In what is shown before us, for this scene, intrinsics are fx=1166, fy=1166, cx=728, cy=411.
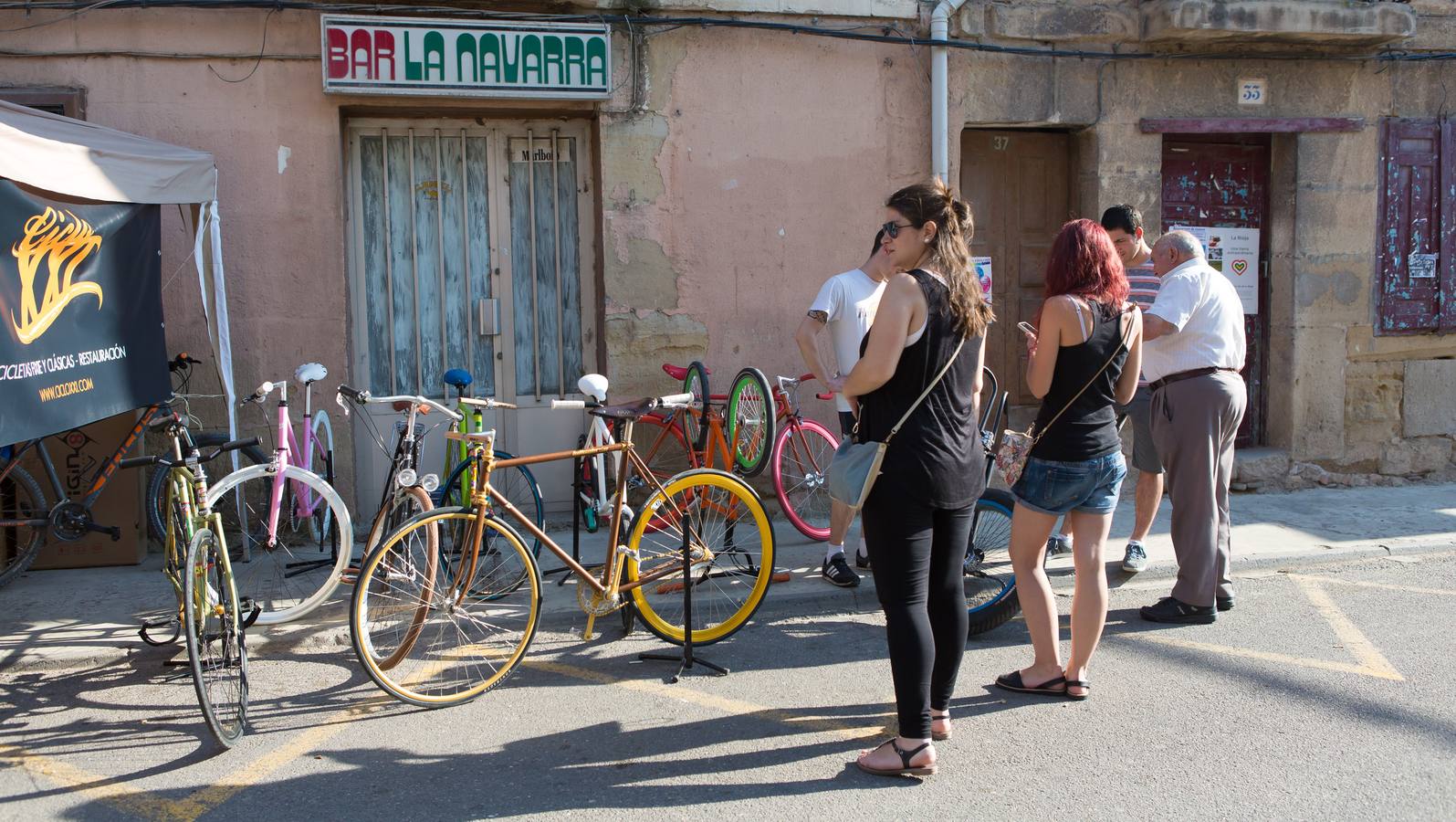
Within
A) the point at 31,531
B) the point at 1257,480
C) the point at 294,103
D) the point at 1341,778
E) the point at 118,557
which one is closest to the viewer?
the point at 1341,778

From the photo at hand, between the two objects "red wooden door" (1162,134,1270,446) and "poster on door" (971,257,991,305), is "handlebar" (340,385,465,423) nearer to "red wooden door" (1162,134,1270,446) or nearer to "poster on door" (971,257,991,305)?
"poster on door" (971,257,991,305)

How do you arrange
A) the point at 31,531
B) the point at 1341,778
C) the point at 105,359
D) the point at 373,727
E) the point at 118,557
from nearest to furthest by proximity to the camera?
the point at 1341,778
the point at 373,727
the point at 105,359
the point at 31,531
the point at 118,557

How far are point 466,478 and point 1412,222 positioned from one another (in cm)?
732

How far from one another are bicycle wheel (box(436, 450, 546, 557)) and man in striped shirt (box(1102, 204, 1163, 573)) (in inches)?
124

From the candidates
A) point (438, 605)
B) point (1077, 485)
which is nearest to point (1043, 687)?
point (1077, 485)

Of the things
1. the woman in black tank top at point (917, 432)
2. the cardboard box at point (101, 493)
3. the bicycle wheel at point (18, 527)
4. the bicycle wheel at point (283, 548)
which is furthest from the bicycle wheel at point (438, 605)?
the cardboard box at point (101, 493)

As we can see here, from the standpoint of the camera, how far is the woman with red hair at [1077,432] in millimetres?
4242

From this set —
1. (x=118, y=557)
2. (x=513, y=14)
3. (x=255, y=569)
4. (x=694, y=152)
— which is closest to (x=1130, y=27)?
(x=694, y=152)

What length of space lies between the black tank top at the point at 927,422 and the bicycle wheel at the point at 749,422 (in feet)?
9.22

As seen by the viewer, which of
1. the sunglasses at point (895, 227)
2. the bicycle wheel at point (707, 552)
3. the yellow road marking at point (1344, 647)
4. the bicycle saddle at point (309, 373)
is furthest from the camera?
the bicycle saddle at point (309, 373)

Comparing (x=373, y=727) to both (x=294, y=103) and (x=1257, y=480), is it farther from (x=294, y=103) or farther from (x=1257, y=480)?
(x=1257, y=480)

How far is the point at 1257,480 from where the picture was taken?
861cm

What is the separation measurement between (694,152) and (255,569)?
3.75 meters

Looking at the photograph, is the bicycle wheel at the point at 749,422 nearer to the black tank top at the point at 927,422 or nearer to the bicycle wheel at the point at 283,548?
the bicycle wheel at the point at 283,548
